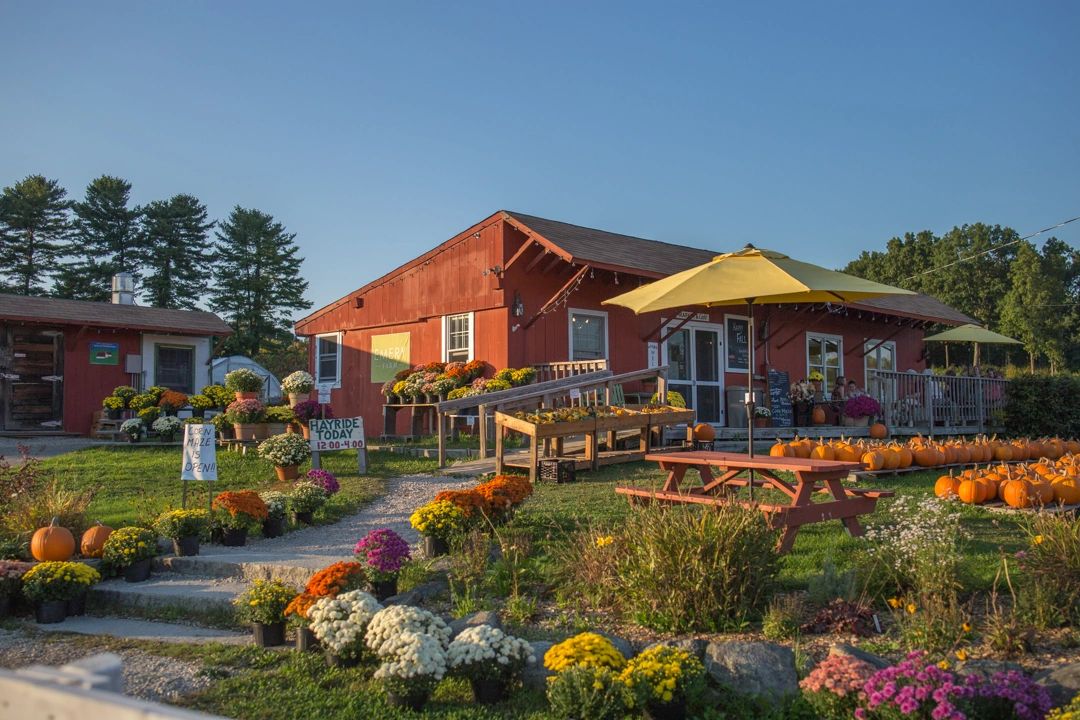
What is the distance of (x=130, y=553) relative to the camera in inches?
275

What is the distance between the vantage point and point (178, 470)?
12.0 meters

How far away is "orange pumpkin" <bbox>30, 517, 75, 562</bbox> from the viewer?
275 inches

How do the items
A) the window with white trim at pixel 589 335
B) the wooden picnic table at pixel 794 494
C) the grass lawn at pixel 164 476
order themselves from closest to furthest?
the wooden picnic table at pixel 794 494 < the grass lawn at pixel 164 476 < the window with white trim at pixel 589 335

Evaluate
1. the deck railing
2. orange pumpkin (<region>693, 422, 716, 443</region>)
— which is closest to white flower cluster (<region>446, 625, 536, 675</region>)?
orange pumpkin (<region>693, 422, 716, 443</region>)

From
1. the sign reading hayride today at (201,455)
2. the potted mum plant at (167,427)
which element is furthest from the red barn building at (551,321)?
the sign reading hayride today at (201,455)

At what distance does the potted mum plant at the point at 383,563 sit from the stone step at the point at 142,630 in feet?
2.82

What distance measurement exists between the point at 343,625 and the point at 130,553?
3.27 m

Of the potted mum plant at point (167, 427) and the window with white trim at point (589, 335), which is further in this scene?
the window with white trim at point (589, 335)

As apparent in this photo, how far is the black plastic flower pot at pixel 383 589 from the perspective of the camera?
5723 millimetres

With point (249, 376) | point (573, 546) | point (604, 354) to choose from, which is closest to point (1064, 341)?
point (604, 354)

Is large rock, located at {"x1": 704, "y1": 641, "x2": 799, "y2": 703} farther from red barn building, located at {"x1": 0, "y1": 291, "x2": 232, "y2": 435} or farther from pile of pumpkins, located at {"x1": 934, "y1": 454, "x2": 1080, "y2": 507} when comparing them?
red barn building, located at {"x1": 0, "y1": 291, "x2": 232, "y2": 435}

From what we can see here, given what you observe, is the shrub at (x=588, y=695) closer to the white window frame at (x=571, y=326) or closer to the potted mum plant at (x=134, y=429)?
the white window frame at (x=571, y=326)

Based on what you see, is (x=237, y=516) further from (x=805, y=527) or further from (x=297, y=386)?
(x=297, y=386)

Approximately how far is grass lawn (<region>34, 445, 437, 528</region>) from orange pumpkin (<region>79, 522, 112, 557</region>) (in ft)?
3.23
